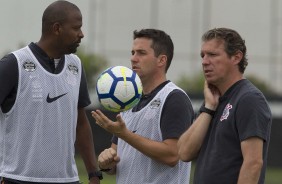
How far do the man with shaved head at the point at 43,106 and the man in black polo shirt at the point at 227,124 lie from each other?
4.21 feet

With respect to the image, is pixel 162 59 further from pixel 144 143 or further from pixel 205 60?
pixel 205 60

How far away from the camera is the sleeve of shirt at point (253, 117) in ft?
23.2

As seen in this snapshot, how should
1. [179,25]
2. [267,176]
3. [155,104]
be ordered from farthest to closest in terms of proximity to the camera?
1. [179,25]
2. [267,176]
3. [155,104]

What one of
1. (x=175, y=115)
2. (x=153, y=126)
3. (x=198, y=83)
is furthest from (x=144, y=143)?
(x=198, y=83)

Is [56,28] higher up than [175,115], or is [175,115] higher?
[56,28]

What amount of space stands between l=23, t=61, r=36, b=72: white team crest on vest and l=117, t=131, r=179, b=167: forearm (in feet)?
3.40

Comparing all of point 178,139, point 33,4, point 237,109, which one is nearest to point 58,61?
point 178,139

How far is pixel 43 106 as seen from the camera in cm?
824

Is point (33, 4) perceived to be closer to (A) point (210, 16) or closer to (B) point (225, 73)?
(A) point (210, 16)

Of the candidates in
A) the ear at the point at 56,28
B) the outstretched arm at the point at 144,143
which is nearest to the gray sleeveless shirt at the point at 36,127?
the ear at the point at 56,28

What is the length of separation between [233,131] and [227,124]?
0.24ft

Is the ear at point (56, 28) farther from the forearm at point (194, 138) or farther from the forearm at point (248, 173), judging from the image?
the forearm at point (248, 173)

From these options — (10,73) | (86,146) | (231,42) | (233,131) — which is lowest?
(86,146)

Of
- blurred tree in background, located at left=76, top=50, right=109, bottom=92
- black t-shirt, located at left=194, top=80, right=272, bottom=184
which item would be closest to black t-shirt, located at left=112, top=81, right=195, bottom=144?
black t-shirt, located at left=194, top=80, right=272, bottom=184
